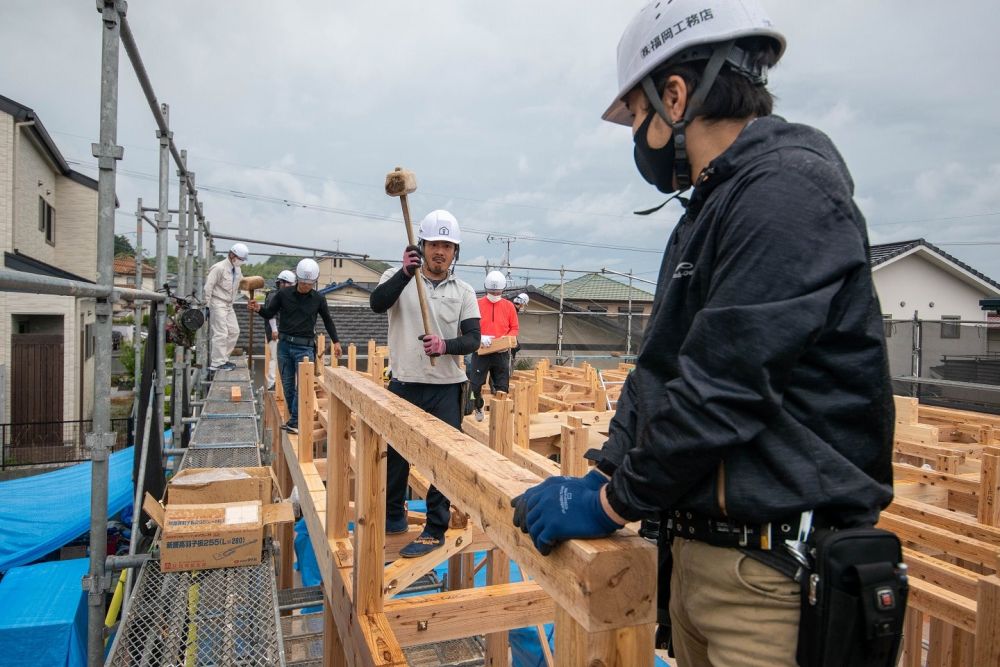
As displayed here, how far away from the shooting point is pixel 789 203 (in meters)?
1.12

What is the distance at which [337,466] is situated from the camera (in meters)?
3.49

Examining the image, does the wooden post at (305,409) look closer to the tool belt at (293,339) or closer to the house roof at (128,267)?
the tool belt at (293,339)

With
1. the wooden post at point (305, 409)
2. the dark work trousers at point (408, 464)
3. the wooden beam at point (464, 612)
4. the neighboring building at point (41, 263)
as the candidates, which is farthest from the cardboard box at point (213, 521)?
the neighboring building at point (41, 263)

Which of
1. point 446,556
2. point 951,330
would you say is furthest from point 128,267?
point 951,330

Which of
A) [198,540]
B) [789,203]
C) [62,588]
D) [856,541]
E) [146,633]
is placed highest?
[789,203]

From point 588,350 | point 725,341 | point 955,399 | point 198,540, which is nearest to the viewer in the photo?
point 725,341

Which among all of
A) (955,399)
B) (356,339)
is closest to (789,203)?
(955,399)

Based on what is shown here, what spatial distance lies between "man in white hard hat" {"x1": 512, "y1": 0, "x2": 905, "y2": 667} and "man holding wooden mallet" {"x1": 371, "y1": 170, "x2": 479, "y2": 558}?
254cm

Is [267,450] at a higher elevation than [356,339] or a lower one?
lower

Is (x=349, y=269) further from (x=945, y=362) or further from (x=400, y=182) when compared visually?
(x=400, y=182)

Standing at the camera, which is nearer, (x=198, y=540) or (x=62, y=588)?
(x=198, y=540)

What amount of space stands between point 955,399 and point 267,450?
13792 mm

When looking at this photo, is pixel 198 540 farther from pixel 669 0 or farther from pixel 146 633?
pixel 669 0

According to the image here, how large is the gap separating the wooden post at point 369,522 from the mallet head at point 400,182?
159 cm
